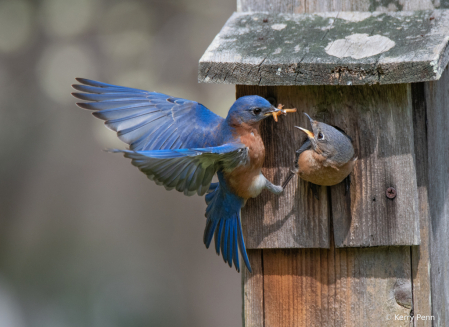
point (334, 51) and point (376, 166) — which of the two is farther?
point (376, 166)

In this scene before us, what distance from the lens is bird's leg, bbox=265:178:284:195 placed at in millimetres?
2656

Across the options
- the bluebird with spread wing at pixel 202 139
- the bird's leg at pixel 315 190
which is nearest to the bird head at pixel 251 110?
the bluebird with spread wing at pixel 202 139

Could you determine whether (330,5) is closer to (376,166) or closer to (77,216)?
(376,166)

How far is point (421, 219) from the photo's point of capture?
2.66 meters

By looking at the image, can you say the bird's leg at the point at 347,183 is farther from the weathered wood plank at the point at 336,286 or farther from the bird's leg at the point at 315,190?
the weathered wood plank at the point at 336,286

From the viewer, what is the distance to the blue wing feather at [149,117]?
2.65 metres

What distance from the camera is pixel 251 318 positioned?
9.31ft

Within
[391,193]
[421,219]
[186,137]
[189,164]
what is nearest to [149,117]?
[186,137]

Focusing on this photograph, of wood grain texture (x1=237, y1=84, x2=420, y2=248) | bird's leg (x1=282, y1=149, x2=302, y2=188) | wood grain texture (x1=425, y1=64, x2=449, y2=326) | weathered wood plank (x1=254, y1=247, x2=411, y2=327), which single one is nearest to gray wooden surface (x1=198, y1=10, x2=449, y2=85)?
wood grain texture (x1=237, y1=84, x2=420, y2=248)

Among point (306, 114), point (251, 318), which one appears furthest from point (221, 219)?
point (306, 114)

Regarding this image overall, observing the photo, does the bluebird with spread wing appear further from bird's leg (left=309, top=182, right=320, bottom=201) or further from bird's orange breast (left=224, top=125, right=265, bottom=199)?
bird's leg (left=309, top=182, right=320, bottom=201)

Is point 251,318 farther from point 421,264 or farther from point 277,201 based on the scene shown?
point 421,264

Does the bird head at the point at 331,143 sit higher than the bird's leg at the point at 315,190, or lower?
higher

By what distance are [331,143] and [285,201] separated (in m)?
0.46
